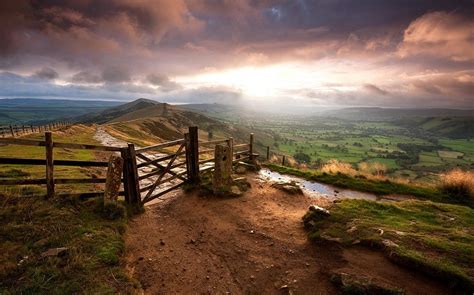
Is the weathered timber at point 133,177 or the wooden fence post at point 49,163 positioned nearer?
the wooden fence post at point 49,163

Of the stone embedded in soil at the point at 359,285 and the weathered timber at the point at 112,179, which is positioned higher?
the weathered timber at the point at 112,179

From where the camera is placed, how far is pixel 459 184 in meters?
12.9

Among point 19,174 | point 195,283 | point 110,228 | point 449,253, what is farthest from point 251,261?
point 19,174

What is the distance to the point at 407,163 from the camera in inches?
3752

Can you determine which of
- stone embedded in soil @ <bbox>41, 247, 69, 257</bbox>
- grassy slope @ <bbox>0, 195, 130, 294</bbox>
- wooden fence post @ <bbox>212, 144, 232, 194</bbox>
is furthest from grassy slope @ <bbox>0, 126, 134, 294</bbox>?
wooden fence post @ <bbox>212, 144, 232, 194</bbox>

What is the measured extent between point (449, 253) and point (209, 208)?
24.9 feet

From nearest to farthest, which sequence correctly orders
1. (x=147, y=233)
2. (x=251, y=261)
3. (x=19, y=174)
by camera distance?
1. (x=251, y=261)
2. (x=147, y=233)
3. (x=19, y=174)

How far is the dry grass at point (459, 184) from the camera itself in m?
12.6

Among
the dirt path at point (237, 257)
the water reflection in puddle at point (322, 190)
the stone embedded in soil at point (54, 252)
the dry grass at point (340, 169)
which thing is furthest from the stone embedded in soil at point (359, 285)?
the dry grass at point (340, 169)

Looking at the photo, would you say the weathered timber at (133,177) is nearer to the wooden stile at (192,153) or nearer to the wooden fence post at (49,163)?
the wooden fence post at (49,163)

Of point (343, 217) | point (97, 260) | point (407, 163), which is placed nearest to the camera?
point (97, 260)

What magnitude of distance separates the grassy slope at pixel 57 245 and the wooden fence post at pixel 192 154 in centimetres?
474

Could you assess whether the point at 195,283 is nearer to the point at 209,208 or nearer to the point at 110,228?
the point at 110,228

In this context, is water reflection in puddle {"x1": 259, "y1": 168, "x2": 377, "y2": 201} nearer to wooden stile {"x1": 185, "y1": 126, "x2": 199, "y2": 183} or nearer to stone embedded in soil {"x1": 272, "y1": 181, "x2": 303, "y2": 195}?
stone embedded in soil {"x1": 272, "y1": 181, "x2": 303, "y2": 195}
